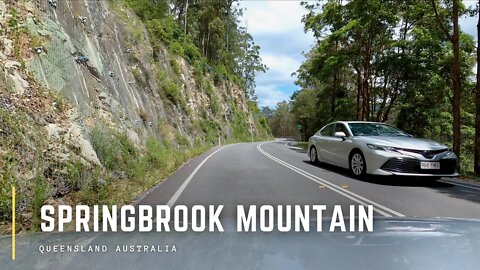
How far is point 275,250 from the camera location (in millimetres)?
3029

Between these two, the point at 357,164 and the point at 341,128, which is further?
the point at 341,128

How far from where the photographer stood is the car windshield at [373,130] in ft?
35.4

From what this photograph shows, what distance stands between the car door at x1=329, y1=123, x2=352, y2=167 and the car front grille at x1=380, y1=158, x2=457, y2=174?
175 cm

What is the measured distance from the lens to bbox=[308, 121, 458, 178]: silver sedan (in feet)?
29.1

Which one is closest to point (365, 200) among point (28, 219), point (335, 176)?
point (335, 176)

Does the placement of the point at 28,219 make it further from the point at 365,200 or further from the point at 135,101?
the point at 135,101

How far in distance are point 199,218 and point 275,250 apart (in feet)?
8.04

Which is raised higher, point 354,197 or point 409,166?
point 409,166

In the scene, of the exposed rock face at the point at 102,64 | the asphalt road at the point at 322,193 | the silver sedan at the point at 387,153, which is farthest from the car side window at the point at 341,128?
the exposed rock face at the point at 102,64

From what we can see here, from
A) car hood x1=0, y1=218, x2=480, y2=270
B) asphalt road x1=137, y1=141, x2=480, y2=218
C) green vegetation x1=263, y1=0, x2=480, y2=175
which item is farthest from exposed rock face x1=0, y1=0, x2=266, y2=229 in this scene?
green vegetation x1=263, y1=0, x2=480, y2=175

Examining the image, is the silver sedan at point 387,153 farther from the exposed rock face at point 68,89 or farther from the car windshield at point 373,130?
the exposed rock face at point 68,89

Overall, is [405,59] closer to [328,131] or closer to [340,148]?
[328,131]

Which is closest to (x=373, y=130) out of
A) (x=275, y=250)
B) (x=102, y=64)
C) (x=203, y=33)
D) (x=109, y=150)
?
(x=109, y=150)

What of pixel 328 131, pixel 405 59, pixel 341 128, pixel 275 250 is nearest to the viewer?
pixel 275 250
